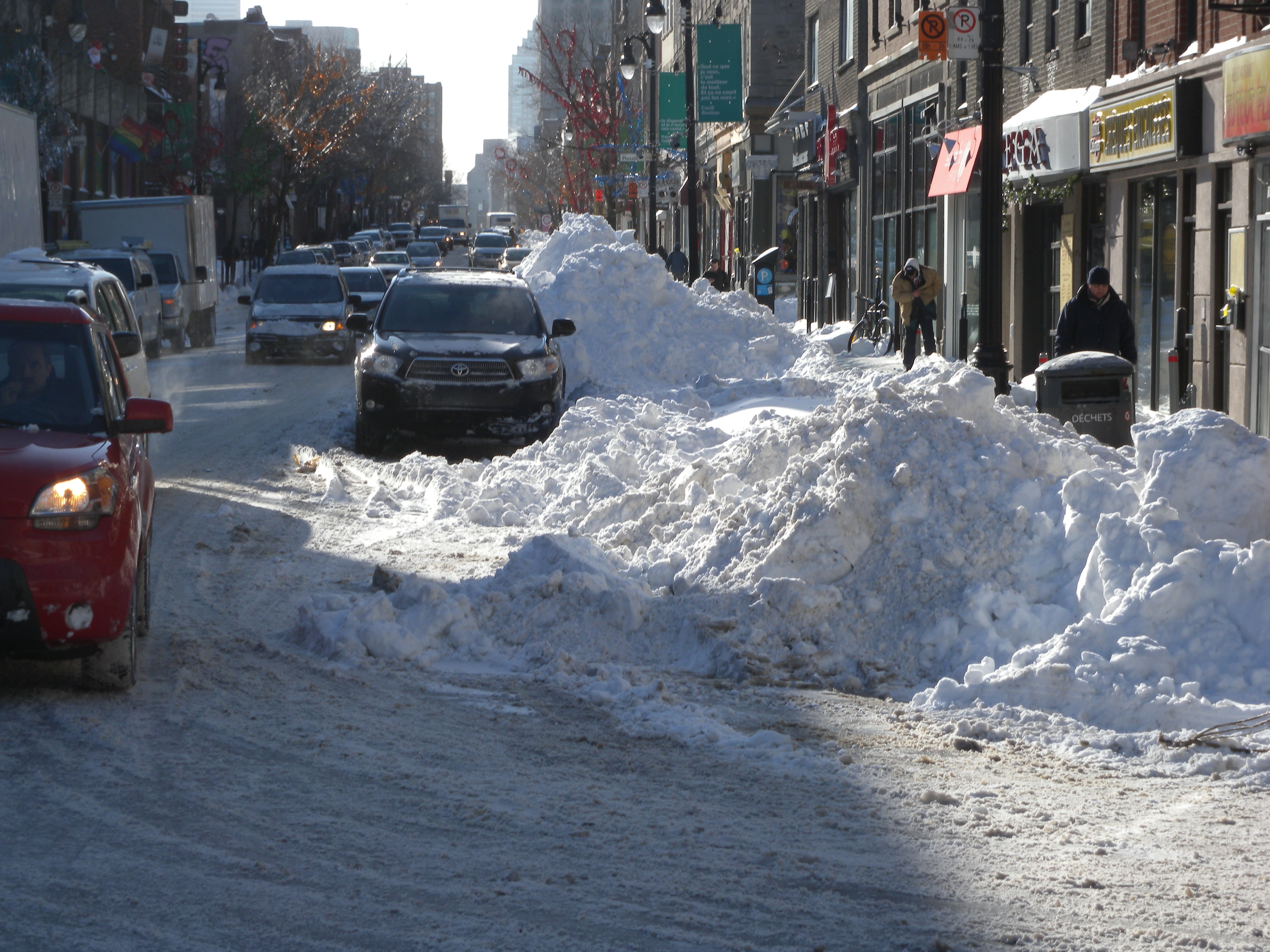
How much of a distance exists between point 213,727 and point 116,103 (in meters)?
59.0

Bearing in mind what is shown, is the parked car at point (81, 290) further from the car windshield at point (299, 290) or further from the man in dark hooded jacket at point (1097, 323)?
the car windshield at point (299, 290)

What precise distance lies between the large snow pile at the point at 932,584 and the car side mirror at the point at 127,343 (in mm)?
3803

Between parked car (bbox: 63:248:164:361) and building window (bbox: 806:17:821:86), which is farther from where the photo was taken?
building window (bbox: 806:17:821:86)

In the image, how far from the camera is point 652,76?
53.3 meters

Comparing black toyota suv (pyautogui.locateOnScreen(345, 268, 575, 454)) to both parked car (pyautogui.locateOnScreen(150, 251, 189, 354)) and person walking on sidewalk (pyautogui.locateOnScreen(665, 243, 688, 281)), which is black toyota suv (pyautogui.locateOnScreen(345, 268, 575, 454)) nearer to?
parked car (pyautogui.locateOnScreen(150, 251, 189, 354))

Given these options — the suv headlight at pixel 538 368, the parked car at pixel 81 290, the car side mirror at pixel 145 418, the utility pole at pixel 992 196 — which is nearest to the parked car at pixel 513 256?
the suv headlight at pixel 538 368

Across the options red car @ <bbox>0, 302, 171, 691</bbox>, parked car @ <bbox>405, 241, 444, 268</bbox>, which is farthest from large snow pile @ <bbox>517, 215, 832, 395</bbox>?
parked car @ <bbox>405, 241, 444, 268</bbox>

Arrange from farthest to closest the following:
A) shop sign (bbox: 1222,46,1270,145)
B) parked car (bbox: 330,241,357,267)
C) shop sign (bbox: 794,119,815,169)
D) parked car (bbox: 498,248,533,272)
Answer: parked car (bbox: 330,241,357,267), parked car (bbox: 498,248,533,272), shop sign (bbox: 794,119,815,169), shop sign (bbox: 1222,46,1270,145)

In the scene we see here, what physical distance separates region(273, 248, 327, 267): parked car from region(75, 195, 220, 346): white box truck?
17.6 meters

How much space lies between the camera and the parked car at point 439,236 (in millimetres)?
91125

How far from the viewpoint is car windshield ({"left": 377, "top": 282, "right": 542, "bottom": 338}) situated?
16.6 meters

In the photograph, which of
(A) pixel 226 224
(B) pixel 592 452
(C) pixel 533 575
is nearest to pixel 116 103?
(A) pixel 226 224

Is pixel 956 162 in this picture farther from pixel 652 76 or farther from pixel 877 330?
pixel 652 76

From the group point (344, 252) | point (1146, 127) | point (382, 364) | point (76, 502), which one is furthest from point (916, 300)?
point (344, 252)
